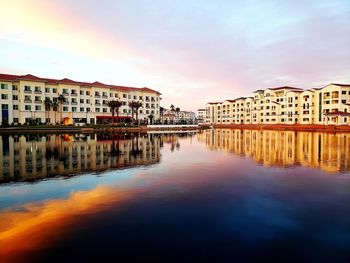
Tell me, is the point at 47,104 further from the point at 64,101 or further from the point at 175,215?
the point at 175,215

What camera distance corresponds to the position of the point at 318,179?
15.1 metres

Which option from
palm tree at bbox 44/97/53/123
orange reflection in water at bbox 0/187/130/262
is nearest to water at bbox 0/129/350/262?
orange reflection in water at bbox 0/187/130/262

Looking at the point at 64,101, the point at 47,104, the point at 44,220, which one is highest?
the point at 64,101

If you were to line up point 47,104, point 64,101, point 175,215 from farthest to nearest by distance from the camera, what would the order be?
point 64,101 < point 47,104 < point 175,215

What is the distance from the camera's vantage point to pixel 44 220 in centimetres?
912

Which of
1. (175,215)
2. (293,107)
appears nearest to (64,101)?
(175,215)

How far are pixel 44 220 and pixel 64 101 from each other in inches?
3321

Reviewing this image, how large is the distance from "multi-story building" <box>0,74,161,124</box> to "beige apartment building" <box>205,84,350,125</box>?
54.4 meters

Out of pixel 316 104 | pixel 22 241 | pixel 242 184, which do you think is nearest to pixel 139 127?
pixel 316 104

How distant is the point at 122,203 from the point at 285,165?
14074 mm

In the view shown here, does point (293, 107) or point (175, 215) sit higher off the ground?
point (293, 107)

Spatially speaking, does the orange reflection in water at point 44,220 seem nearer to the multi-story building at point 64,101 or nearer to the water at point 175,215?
the water at point 175,215

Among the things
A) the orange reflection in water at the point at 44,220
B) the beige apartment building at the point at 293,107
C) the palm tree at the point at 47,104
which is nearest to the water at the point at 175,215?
the orange reflection in water at the point at 44,220

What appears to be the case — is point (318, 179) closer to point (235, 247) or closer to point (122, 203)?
point (235, 247)
